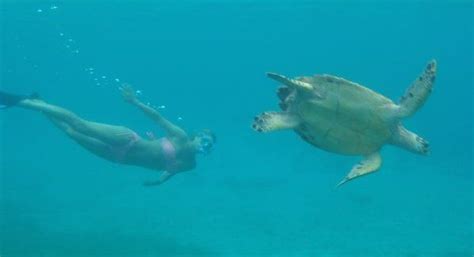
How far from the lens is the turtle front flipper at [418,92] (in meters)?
4.55

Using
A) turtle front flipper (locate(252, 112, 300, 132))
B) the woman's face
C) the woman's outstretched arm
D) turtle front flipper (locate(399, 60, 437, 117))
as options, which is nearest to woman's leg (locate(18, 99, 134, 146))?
the woman's outstretched arm

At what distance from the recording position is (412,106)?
4.72m

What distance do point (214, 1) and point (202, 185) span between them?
658 inches

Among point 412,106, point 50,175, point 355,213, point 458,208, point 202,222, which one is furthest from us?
point 50,175

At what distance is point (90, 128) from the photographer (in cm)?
845

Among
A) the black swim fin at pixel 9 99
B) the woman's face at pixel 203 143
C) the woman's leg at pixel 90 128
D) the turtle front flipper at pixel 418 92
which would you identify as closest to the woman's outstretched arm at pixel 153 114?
the woman's face at pixel 203 143

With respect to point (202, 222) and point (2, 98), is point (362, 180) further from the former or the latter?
point (2, 98)

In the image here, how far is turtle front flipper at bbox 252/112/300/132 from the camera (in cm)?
445

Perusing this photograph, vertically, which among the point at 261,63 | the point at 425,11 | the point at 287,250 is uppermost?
the point at 425,11

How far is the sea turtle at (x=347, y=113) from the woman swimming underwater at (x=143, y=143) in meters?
3.72

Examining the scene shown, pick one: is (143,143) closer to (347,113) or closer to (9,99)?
(9,99)

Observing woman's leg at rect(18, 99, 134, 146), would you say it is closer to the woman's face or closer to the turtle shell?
the woman's face

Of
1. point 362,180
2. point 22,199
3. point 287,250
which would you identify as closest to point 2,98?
point 22,199

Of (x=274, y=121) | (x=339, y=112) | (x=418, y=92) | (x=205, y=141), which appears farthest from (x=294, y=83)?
(x=205, y=141)
